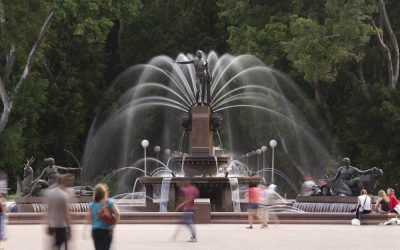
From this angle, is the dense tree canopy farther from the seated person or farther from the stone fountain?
the seated person

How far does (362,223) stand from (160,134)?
1289 inches

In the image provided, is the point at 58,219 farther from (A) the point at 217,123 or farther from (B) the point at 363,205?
(A) the point at 217,123

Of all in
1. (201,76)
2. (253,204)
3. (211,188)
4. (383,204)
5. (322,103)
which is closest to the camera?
(253,204)

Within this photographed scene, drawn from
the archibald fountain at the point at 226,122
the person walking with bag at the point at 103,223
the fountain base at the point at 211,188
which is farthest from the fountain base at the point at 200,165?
the person walking with bag at the point at 103,223

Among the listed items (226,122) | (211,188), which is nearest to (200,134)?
(211,188)

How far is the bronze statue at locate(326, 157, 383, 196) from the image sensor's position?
28438 millimetres

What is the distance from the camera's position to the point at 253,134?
5122cm

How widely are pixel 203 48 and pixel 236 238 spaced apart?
38.4 meters

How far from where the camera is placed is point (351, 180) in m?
28.8

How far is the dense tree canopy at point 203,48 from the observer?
1763 inches

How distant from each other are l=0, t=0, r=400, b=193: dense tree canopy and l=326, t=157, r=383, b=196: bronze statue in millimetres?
15322

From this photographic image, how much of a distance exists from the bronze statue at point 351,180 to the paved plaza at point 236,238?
4997 mm

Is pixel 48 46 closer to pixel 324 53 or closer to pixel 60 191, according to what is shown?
pixel 324 53

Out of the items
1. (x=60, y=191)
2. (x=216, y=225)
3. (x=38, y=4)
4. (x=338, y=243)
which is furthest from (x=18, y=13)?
(x=60, y=191)
